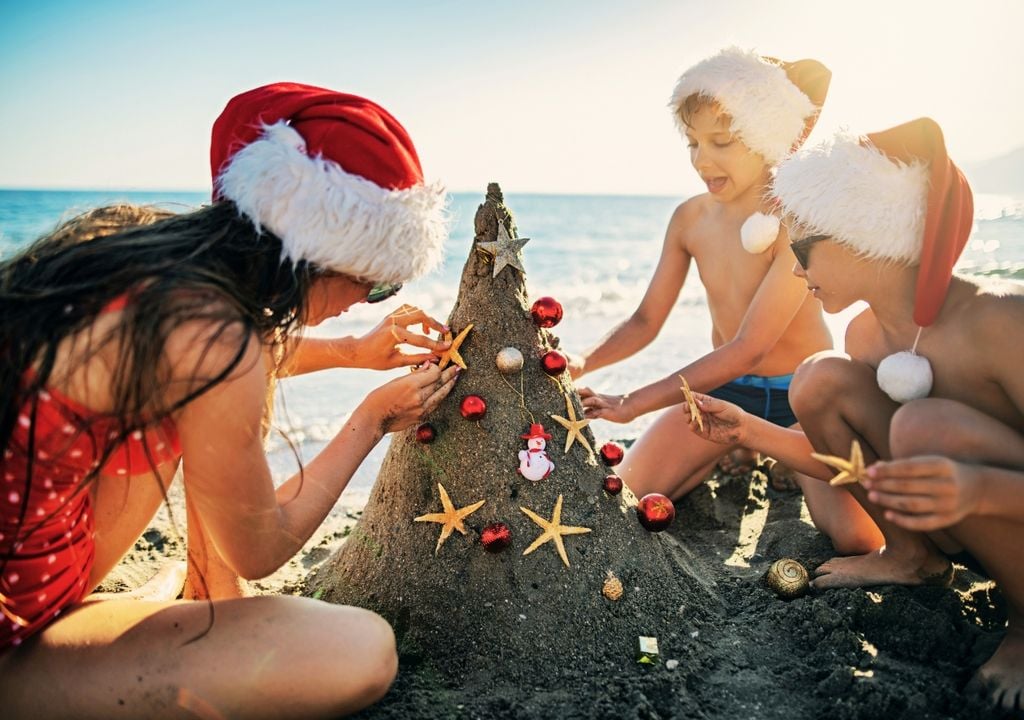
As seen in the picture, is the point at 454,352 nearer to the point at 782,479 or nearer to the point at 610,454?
the point at 610,454

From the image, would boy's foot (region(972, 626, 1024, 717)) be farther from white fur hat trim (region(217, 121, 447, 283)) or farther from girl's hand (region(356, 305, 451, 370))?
white fur hat trim (region(217, 121, 447, 283))

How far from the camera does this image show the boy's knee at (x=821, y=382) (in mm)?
3051

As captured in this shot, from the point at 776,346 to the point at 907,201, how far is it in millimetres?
1781

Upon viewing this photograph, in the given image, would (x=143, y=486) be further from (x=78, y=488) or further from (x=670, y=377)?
(x=670, y=377)

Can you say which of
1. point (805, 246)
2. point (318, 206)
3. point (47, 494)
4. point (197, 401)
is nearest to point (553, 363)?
point (805, 246)

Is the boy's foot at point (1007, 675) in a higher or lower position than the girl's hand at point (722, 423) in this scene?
lower

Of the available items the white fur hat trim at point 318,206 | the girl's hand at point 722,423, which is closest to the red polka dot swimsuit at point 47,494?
the white fur hat trim at point 318,206

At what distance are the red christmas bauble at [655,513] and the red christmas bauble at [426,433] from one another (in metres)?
0.85

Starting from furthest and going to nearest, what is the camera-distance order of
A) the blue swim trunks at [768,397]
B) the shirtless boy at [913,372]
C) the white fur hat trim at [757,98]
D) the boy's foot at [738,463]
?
1. the boy's foot at [738,463]
2. the blue swim trunks at [768,397]
3. the white fur hat trim at [757,98]
4. the shirtless boy at [913,372]

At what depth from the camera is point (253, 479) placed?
2.20 metres

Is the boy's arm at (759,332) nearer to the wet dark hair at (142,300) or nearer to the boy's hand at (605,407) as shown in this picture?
the boy's hand at (605,407)

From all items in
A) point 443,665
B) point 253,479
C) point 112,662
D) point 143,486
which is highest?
point 253,479

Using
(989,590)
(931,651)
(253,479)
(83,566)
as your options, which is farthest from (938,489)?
(83,566)

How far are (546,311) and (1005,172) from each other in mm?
10052
